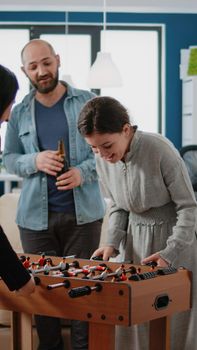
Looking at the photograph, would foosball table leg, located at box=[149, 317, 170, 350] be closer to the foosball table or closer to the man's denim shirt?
the foosball table

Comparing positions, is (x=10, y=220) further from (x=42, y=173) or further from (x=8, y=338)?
(x=42, y=173)

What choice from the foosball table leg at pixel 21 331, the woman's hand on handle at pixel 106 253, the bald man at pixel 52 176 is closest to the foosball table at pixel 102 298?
the foosball table leg at pixel 21 331

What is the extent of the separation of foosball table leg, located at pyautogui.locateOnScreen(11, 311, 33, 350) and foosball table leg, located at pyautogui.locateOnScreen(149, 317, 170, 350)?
45 centimetres

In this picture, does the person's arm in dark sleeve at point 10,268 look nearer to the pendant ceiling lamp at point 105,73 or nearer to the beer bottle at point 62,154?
the beer bottle at point 62,154

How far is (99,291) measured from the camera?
238cm

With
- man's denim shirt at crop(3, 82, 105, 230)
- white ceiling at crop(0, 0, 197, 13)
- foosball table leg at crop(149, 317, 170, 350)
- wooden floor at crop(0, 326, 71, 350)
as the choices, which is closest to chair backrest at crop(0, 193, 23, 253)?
wooden floor at crop(0, 326, 71, 350)

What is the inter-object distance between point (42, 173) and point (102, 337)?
1.19m

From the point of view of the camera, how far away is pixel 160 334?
265 cm

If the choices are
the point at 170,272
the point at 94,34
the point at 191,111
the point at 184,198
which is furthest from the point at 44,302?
the point at 94,34

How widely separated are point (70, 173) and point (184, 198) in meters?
0.68

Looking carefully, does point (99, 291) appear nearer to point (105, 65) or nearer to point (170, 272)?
point (170, 272)

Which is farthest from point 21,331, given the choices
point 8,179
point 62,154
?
point 8,179

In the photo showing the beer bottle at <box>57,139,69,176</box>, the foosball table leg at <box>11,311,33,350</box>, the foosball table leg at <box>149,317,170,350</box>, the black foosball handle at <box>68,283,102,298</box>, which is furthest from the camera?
the beer bottle at <box>57,139,69,176</box>

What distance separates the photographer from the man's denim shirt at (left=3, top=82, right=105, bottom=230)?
339 centimetres
